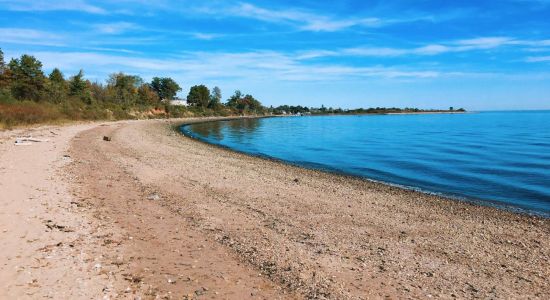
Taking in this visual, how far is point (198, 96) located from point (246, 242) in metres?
158

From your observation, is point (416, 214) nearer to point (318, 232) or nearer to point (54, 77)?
point (318, 232)

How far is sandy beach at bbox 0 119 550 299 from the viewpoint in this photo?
22.3ft

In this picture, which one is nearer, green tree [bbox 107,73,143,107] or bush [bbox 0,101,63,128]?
bush [bbox 0,101,63,128]

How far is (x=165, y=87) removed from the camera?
153000mm

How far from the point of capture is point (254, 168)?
2238 cm

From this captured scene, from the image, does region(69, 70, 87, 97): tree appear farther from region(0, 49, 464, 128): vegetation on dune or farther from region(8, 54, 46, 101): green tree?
region(8, 54, 46, 101): green tree

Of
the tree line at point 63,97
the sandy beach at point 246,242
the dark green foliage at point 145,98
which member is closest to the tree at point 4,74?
the tree line at point 63,97

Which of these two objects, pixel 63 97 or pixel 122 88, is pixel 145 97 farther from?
pixel 63 97

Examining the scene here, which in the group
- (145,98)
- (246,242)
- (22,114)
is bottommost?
(246,242)

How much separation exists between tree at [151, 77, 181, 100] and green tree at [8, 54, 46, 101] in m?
88.0

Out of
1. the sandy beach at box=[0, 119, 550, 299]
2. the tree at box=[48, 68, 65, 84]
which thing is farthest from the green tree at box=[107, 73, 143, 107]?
the sandy beach at box=[0, 119, 550, 299]

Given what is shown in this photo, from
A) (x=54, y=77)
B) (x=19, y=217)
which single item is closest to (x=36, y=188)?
(x=19, y=217)

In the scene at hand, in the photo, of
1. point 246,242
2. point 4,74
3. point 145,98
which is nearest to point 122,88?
point 145,98

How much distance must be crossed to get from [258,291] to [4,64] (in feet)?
277
